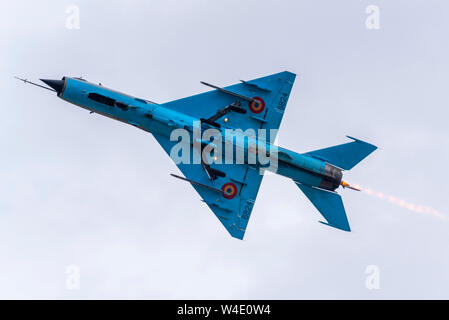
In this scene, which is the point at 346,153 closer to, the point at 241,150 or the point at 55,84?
the point at 241,150

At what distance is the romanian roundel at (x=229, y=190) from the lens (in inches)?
1740

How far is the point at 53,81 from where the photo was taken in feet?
135

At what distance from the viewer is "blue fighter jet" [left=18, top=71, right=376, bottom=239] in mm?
42688

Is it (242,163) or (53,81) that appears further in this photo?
(242,163)

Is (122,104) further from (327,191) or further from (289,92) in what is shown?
(327,191)

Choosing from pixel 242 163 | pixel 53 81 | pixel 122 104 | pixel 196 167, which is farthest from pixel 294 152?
pixel 53 81

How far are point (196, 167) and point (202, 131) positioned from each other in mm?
2516

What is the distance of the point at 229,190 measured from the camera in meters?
44.2

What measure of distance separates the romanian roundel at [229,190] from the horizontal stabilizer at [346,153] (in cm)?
532

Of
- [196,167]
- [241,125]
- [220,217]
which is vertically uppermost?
[241,125]

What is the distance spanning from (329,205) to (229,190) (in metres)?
6.51

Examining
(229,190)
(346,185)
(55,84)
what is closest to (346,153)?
(346,185)

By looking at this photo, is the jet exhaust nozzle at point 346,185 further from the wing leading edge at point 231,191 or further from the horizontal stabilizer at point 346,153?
the wing leading edge at point 231,191

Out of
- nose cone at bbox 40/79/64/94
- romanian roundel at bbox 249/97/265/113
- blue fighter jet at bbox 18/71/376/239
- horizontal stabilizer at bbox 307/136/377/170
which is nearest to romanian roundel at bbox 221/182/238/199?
blue fighter jet at bbox 18/71/376/239
